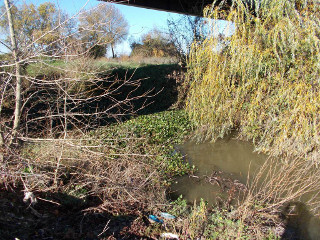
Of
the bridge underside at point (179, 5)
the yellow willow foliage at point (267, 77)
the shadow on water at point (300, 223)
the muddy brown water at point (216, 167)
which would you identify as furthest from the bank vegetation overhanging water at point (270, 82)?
the bridge underside at point (179, 5)

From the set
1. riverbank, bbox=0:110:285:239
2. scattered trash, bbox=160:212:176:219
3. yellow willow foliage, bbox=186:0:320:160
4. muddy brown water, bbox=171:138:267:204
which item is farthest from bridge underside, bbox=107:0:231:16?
scattered trash, bbox=160:212:176:219

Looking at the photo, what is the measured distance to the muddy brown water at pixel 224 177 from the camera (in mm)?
4242

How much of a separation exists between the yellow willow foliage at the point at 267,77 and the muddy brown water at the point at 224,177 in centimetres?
41

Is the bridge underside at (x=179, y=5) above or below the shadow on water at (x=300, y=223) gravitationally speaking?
above

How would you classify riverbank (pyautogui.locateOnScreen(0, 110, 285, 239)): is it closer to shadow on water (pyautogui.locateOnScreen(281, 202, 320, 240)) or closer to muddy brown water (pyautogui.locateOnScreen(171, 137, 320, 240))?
shadow on water (pyautogui.locateOnScreen(281, 202, 320, 240))

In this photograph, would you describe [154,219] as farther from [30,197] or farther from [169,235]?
[30,197]

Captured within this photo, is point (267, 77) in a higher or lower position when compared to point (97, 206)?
higher

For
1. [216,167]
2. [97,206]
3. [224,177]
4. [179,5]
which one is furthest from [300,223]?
[179,5]

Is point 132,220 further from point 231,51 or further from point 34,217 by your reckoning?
point 231,51

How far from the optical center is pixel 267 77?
6254mm

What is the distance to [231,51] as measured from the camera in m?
6.43

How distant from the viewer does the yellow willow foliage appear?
5633mm

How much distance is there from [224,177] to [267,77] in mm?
2563

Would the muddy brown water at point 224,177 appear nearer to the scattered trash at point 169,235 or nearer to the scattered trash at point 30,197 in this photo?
the scattered trash at point 169,235
